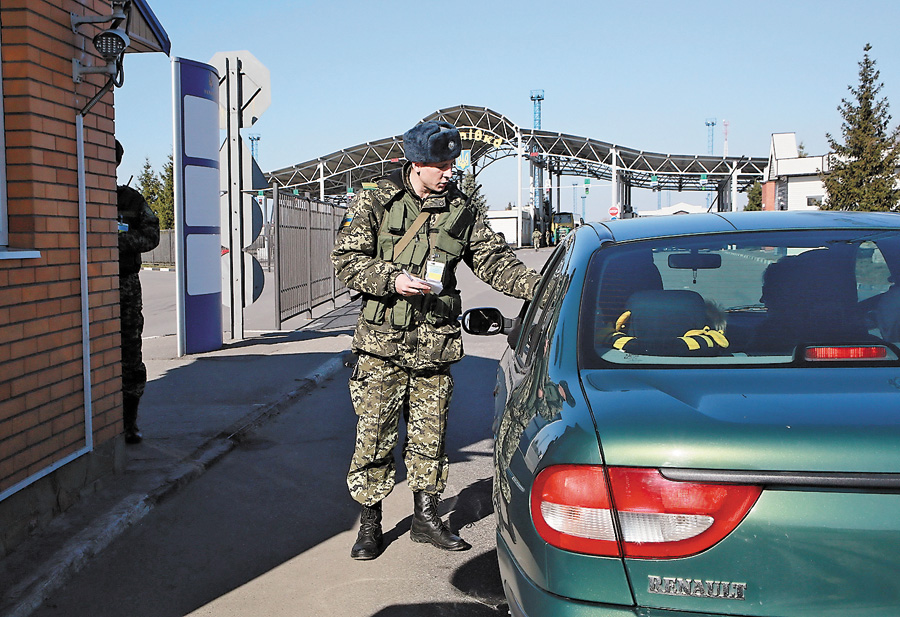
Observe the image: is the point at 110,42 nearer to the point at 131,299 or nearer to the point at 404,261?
→ the point at 131,299

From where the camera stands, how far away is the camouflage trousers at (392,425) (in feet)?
12.9

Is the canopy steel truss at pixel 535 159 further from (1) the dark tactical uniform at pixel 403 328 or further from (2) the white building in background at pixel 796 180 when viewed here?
(1) the dark tactical uniform at pixel 403 328

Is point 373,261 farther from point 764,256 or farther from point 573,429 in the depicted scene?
Result: point 573,429

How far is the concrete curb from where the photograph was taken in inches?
135

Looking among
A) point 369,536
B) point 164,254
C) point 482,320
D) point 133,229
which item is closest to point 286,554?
point 369,536

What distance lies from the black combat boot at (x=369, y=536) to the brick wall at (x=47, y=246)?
1.57 meters

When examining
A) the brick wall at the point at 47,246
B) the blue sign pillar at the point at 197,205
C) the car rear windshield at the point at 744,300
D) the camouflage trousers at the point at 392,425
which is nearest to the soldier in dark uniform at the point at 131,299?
the brick wall at the point at 47,246

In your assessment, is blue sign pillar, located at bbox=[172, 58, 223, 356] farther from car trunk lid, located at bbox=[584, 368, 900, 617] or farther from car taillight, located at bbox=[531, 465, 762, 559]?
car trunk lid, located at bbox=[584, 368, 900, 617]

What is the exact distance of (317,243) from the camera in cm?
1505

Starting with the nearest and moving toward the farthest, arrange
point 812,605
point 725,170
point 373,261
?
point 812,605
point 373,261
point 725,170

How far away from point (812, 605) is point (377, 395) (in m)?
2.49

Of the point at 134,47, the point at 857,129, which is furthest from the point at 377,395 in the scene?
the point at 857,129

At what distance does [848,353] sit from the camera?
88.4 inches

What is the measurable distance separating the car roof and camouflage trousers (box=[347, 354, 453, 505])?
1.21 meters
